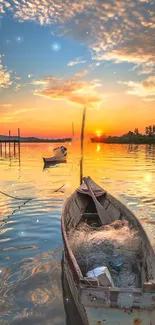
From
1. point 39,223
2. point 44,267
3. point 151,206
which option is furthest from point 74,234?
point 151,206

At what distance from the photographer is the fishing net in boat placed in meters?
6.24

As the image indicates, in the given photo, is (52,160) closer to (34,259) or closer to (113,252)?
(34,259)

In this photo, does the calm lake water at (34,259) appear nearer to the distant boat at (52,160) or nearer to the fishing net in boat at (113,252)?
the fishing net in boat at (113,252)

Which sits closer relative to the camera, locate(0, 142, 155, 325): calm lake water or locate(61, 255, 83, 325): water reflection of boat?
locate(61, 255, 83, 325): water reflection of boat

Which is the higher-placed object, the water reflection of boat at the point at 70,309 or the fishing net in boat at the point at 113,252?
the fishing net in boat at the point at 113,252

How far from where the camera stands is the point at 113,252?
7113mm

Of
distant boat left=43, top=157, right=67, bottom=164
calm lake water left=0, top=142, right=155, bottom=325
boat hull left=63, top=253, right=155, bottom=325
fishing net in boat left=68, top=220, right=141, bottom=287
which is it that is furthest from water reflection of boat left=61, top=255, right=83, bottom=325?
distant boat left=43, top=157, right=67, bottom=164

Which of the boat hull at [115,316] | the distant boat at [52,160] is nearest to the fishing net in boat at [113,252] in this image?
the boat hull at [115,316]

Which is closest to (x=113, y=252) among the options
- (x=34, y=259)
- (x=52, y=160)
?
(x=34, y=259)

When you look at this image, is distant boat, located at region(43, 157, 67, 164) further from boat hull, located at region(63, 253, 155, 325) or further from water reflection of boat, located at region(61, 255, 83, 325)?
boat hull, located at region(63, 253, 155, 325)

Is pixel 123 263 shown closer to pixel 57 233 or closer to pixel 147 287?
pixel 147 287

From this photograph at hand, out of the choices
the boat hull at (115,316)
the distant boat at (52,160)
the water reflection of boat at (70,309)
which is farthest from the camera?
the distant boat at (52,160)

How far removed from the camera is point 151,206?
601 inches

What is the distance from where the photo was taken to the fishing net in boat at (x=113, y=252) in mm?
6238
